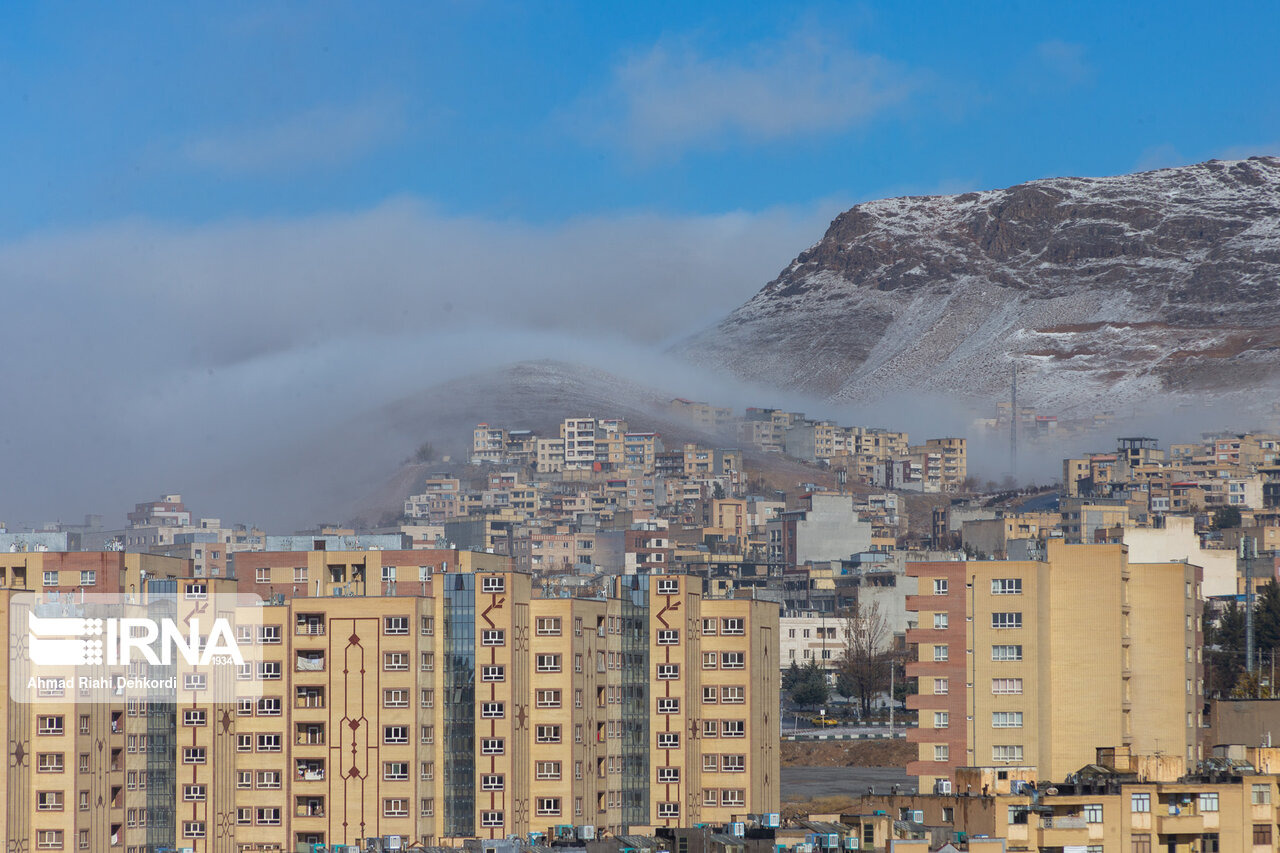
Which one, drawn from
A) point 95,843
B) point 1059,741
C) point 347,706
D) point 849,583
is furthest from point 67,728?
point 849,583

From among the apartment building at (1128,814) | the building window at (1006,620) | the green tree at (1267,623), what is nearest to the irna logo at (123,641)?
the building window at (1006,620)

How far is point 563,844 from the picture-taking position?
125 feet

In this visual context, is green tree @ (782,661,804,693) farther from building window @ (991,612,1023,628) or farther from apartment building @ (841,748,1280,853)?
apartment building @ (841,748,1280,853)

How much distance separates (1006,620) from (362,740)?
15.6 meters

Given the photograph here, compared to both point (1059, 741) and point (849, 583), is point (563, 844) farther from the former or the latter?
point (849, 583)

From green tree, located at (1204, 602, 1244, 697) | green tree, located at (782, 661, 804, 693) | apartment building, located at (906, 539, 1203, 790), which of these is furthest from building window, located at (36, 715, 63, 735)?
green tree, located at (782, 661, 804, 693)

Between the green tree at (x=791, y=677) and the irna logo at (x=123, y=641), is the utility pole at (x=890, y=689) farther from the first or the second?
the irna logo at (x=123, y=641)

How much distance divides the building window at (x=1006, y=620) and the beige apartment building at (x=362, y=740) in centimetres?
796

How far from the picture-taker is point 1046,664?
4878 cm

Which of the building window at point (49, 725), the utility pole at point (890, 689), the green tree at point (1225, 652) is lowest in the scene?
the utility pole at point (890, 689)

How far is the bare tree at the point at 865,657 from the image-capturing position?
100 metres

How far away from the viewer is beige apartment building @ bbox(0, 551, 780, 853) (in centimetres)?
4719

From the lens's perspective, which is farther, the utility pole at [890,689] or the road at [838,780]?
the utility pole at [890,689]

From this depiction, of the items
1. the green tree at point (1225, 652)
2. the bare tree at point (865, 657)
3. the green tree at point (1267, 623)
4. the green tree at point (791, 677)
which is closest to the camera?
the green tree at point (1225, 652)
